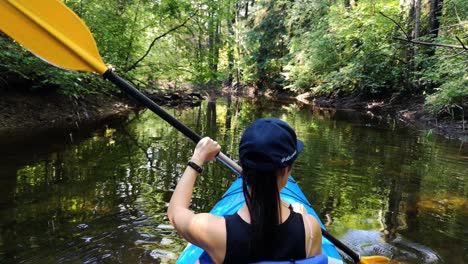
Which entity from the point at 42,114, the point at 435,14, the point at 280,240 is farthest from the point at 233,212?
the point at 435,14

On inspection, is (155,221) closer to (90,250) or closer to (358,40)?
(90,250)

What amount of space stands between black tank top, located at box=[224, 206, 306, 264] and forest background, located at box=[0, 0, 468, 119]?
147 inches

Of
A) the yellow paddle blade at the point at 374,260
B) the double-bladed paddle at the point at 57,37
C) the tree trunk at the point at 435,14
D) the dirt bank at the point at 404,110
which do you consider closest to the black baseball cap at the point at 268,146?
the double-bladed paddle at the point at 57,37

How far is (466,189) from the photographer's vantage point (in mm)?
5312

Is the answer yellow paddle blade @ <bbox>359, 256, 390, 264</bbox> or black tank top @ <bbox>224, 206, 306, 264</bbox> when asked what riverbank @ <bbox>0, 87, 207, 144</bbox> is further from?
black tank top @ <bbox>224, 206, 306, 264</bbox>

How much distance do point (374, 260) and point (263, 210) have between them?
2.07 metres

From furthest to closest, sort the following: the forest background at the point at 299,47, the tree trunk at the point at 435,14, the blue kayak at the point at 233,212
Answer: the tree trunk at the point at 435,14
the forest background at the point at 299,47
the blue kayak at the point at 233,212

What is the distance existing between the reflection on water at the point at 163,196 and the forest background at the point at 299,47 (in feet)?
5.65

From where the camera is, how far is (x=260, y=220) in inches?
55.4

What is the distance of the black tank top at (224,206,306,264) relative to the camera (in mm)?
1420

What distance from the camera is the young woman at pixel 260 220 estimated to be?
4.66 feet

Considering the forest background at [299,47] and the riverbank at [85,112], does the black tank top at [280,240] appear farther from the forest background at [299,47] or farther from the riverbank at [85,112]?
the riverbank at [85,112]

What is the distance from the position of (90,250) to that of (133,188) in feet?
5.07

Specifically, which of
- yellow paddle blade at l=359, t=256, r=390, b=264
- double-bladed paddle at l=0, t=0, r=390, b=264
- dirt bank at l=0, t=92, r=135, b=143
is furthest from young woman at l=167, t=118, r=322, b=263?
dirt bank at l=0, t=92, r=135, b=143
